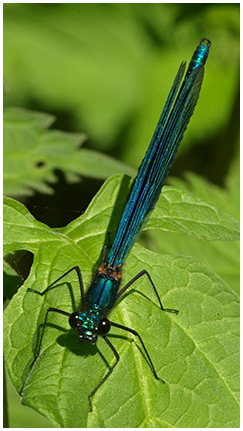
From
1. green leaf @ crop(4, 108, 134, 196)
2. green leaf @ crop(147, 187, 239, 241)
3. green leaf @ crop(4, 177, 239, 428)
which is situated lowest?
green leaf @ crop(4, 177, 239, 428)

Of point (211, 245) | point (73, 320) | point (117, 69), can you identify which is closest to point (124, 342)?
point (73, 320)

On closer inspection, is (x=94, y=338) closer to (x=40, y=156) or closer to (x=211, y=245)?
(x=211, y=245)

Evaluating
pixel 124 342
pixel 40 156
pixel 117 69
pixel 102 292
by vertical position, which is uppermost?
pixel 117 69

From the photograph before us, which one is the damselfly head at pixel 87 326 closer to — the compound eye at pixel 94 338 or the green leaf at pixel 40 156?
the compound eye at pixel 94 338

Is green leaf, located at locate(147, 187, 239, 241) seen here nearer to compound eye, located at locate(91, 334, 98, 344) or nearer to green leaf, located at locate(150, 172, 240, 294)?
compound eye, located at locate(91, 334, 98, 344)

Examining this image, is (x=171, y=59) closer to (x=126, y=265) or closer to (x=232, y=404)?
(x=126, y=265)

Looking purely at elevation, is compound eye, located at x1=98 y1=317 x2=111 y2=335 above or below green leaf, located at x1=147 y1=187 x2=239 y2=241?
below

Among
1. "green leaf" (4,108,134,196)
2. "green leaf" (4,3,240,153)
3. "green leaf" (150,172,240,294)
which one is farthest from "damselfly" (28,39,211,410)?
"green leaf" (4,3,240,153)
